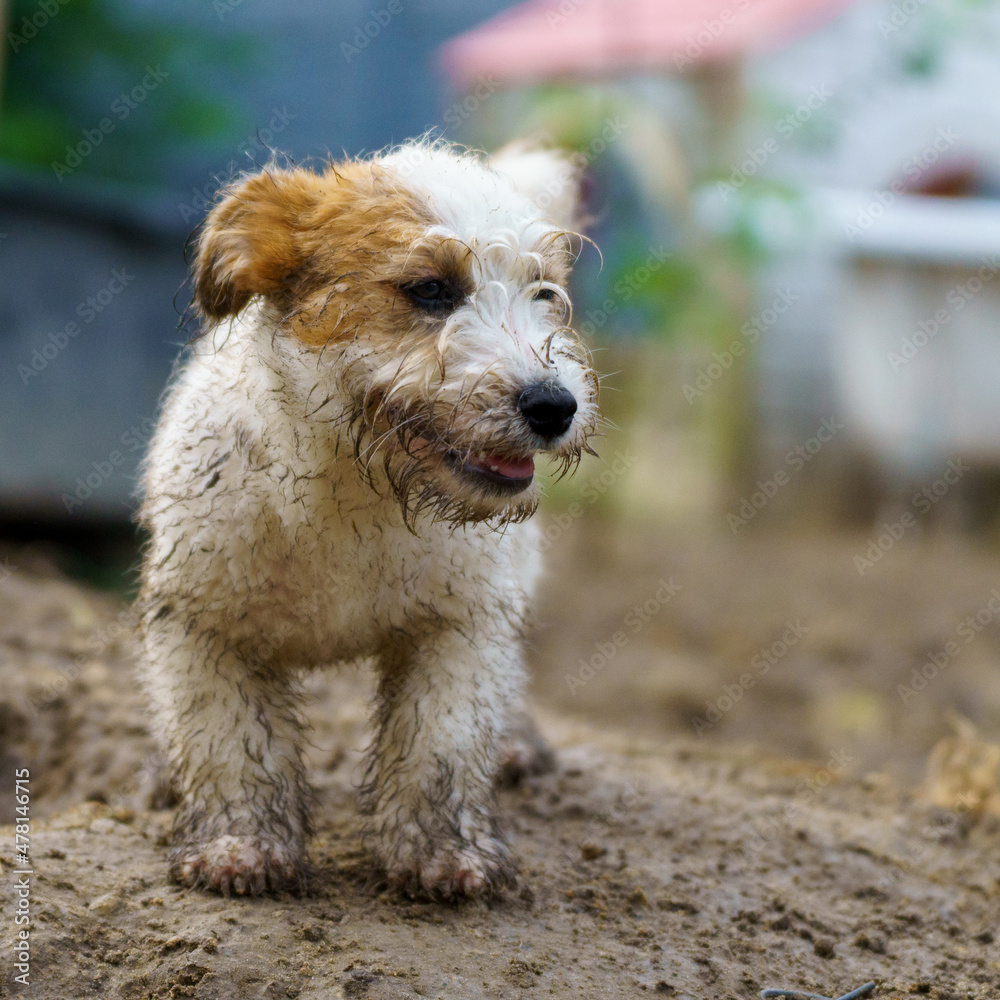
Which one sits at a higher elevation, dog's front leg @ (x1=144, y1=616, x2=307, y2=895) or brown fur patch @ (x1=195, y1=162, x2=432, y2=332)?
brown fur patch @ (x1=195, y1=162, x2=432, y2=332)

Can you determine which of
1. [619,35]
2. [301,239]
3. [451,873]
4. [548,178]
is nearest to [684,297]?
[619,35]

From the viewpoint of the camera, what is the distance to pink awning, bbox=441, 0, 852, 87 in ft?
32.7

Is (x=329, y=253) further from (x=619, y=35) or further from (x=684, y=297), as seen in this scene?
(x=619, y=35)

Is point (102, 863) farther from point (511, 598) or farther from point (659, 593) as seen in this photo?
point (659, 593)

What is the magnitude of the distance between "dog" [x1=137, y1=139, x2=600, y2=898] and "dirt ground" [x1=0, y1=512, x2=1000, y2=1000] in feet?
0.80

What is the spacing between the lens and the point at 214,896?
3.42 metres

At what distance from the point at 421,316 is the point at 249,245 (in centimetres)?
58

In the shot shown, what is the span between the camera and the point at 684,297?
9617mm

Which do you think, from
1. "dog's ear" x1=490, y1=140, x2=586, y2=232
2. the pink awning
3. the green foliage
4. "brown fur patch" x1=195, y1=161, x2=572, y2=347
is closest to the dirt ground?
"brown fur patch" x1=195, y1=161, x2=572, y2=347

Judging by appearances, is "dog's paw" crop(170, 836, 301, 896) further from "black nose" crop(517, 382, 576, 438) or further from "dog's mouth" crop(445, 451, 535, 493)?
"black nose" crop(517, 382, 576, 438)

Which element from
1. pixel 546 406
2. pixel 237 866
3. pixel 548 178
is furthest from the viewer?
pixel 548 178

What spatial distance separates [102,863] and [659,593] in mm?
6154

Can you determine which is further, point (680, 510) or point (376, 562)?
point (680, 510)

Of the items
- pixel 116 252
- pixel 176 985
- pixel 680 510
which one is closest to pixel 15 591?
pixel 116 252
